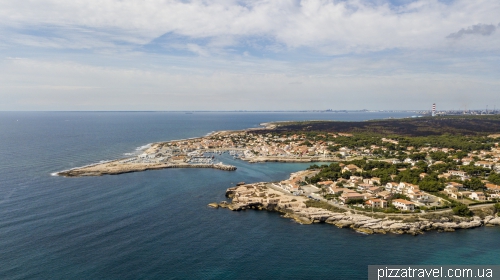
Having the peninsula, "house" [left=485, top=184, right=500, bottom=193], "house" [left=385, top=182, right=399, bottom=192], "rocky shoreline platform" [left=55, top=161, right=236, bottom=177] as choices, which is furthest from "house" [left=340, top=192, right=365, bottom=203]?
"rocky shoreline platform" [left=55, top=161, right=236, bottom=177]

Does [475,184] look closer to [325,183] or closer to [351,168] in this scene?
[351,168]

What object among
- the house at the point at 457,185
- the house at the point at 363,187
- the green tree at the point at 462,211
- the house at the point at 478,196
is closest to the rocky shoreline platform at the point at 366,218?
the green tree at the point at 462,211

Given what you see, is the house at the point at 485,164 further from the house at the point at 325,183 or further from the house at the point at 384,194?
the house at the point at 325,183

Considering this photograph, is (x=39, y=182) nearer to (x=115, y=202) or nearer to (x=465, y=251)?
(x=115, y=202)

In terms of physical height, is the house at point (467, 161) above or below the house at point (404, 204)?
above

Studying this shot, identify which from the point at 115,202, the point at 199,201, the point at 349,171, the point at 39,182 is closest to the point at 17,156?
the point at 39,182
